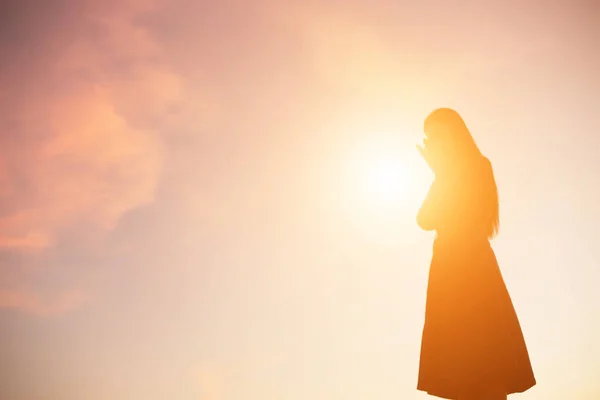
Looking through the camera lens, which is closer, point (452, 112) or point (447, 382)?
point (447, 382)

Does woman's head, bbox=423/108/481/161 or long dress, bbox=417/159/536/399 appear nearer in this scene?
long dress, bbox=417/159/536/399

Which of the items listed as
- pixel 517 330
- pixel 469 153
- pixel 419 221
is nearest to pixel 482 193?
pixel 469 153

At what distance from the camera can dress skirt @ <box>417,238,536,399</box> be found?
4.32 metres

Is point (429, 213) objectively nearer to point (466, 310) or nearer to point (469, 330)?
point (466, 310)

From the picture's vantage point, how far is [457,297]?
4.70 metres

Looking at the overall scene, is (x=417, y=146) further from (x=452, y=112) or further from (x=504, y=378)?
(x=504, y=378)

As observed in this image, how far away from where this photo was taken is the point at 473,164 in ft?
16.5

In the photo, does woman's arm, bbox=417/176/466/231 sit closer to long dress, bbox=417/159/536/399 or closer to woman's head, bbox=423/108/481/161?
long dress, bbox=417/159/536/399

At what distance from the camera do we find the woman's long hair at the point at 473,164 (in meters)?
5.01

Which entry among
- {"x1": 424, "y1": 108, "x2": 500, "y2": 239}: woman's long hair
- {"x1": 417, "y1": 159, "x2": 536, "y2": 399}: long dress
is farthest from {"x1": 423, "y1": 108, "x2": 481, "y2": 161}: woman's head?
{"x1": 417, "y1": 159, "x2": 536, "y2": 399}: long dress

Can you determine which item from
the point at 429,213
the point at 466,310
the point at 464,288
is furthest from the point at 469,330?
the point at 429,213

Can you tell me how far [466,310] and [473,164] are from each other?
5.60 feet

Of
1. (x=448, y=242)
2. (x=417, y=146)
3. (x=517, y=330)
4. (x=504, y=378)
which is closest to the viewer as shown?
(x=504, y=378)

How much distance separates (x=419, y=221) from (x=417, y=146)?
100cm
